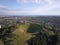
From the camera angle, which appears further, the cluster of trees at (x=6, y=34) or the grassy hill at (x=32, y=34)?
the cluster of trees at (x=6, y=34)

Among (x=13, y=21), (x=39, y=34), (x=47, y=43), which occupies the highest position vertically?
(x=13, y=21)

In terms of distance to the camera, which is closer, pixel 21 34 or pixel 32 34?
pixel 21 34

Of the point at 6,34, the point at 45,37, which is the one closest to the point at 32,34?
the point at 45,37

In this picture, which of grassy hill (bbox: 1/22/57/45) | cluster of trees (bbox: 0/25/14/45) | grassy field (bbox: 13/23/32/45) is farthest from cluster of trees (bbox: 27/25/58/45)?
cluster of trees (bbox: 0/25/14/45)

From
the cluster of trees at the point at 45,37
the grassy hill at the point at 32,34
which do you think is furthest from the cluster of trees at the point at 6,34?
the cluster of trees at the point at 45,37

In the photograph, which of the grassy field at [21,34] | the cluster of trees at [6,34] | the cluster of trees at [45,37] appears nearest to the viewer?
the grassy field at [21,34]

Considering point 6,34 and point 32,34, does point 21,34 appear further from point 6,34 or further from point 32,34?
point 6,34

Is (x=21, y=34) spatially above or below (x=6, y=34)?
above

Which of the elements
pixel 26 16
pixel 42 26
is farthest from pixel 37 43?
pixel 26 16

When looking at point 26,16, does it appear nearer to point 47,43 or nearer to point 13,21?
point 13,21

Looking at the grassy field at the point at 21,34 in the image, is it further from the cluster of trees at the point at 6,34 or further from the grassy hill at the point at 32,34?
the cluster of trees at the point at 6,34

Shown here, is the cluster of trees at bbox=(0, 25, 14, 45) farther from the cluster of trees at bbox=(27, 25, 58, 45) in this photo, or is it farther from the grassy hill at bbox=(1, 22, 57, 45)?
the cluster of trees at bbox=(27, 25, 58, 45)
